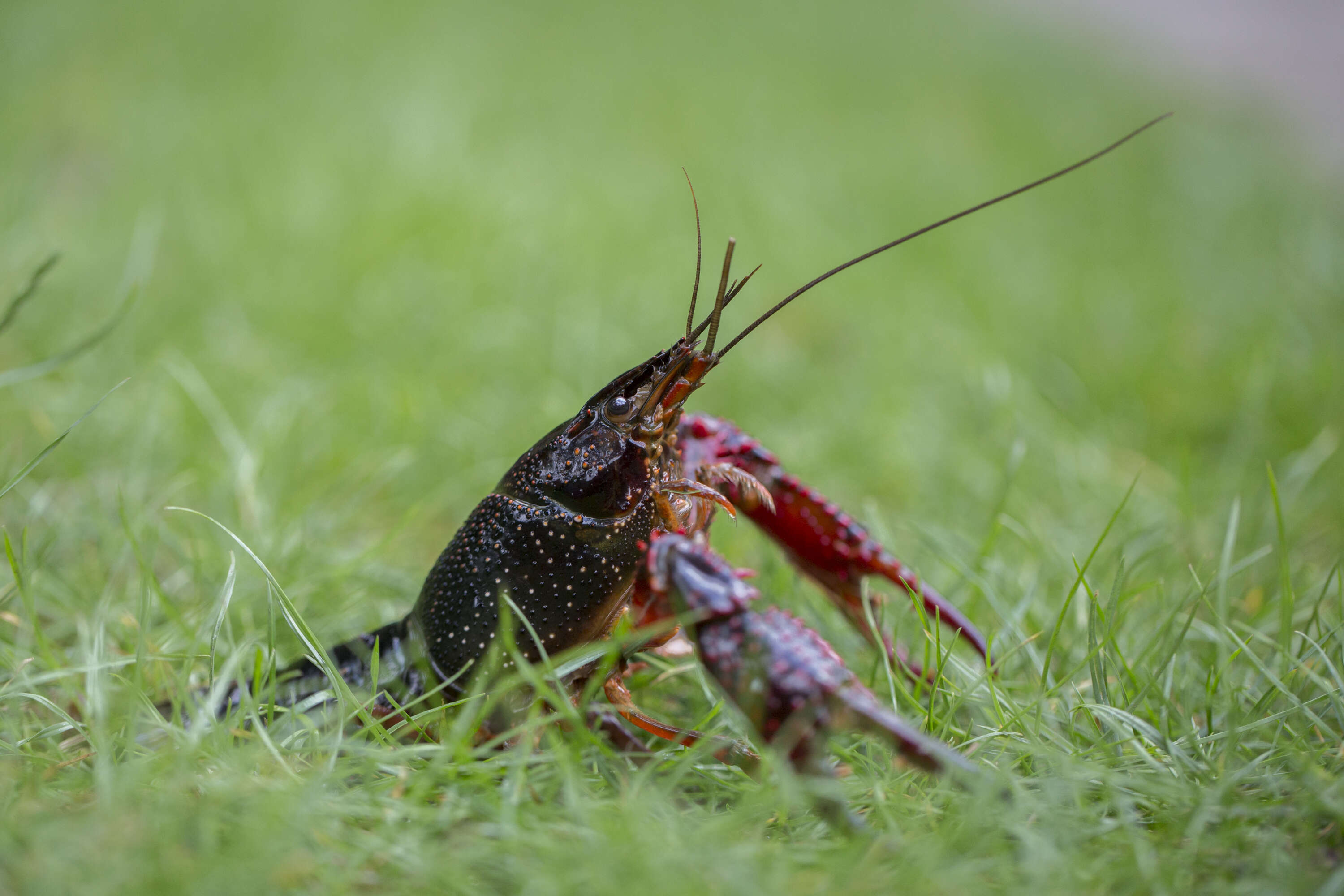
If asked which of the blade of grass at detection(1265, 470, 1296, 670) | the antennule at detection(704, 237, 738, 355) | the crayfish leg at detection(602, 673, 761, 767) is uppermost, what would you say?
the antennule at detection(704, 237, 738, 355)

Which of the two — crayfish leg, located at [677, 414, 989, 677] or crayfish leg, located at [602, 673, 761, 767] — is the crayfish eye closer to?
crayfish leg, located at [677, 414, 989, 677]

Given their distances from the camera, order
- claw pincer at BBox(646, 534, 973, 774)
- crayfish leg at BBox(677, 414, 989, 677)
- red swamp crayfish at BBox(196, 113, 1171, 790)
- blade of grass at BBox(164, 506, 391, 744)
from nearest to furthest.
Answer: claw pincer at BBox(646, 534, 973, 774) < blade of grass at BBox(164, 506, 391, 744) < red swamp crayfish at BBox(196, 113, 1171, 790) < crayfish leg at BBox(677, 414, 989, 677)

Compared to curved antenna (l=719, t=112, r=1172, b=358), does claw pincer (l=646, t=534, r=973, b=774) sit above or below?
below

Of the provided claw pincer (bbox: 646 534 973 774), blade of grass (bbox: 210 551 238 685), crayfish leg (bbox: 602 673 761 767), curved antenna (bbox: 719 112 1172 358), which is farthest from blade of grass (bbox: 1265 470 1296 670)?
blade of grass (bbox: 210 551 238 685)

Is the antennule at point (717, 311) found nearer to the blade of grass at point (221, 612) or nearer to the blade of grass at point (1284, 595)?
the blade of grass at point (221, 612)

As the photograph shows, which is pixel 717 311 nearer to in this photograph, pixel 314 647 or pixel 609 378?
pixel 314 647

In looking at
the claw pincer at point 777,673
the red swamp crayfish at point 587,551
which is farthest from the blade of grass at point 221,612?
the claw pincer at point 777,673

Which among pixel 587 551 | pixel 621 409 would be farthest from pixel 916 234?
pixel 587 551
